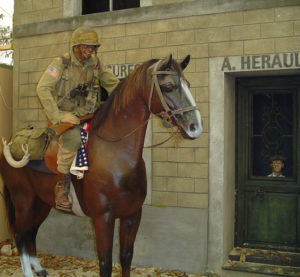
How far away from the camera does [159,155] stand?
5.19 meters

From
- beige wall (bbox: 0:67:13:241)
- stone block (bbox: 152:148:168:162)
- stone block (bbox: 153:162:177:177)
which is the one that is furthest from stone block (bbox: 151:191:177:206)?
beige wall (bbox: 0:67:13:241)

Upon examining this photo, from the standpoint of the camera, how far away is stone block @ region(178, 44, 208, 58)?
4.92 meters

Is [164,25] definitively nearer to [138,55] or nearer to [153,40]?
Answer: [153,40]

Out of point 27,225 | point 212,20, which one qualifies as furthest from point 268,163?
point 27,225

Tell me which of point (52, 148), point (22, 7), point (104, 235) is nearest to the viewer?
point (104, 235)

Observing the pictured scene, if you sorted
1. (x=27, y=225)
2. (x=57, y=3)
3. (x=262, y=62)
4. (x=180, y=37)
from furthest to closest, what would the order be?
1. (x=57, y=3)
2. (x=180, y=37)
3. (x=262, y=62)
4. (x=27, y=225)

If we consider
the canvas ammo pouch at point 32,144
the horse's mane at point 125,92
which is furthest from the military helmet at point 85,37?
the canvas ammo pouch at point 32,144

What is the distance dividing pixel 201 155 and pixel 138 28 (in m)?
2.08

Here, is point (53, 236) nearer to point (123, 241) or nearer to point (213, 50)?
point (123, 241)

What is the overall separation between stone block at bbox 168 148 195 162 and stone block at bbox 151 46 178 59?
52.2 inches

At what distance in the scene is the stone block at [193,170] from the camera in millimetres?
4945

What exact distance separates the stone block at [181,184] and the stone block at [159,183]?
0.08m

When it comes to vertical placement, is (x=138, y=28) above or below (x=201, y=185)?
above

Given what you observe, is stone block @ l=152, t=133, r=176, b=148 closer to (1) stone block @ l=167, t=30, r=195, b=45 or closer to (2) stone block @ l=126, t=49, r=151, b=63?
(2) stone block @ l=126, t=49, r=151, b=63
